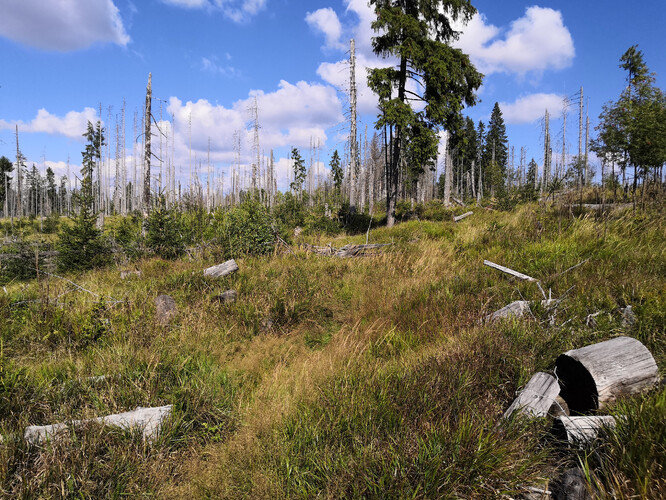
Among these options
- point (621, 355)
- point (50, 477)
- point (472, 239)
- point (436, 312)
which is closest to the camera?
point (50, 477)

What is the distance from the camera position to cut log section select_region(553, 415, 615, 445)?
226 cm

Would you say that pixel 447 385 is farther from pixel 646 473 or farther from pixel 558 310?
pixel 558 310

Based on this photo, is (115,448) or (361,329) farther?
(361,329)

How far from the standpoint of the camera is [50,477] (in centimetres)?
222

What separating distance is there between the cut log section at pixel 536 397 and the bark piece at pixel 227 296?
4.80 meters

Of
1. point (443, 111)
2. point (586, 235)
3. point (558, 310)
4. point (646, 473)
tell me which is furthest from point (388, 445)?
point (443, 111)

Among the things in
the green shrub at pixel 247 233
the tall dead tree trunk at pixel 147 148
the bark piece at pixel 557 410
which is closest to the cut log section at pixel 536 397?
the bark piece at pixel 557 410

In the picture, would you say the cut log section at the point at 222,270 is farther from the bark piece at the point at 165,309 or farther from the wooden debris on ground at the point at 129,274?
the wooden debris on ground at the point at 129,274

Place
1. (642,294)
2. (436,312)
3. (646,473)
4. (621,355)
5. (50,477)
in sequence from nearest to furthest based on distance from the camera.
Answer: (646,473), (50,477), (621,355), (642,294), (436,312)

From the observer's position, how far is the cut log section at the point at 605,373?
265 centimetres

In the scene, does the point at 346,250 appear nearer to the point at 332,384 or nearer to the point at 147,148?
the point at 332,384

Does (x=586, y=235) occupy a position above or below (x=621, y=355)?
above

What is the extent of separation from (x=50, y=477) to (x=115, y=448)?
376mm

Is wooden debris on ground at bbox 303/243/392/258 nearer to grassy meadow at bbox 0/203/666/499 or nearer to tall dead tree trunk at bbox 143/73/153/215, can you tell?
grassy meadow at bbox 0/203/666/499
